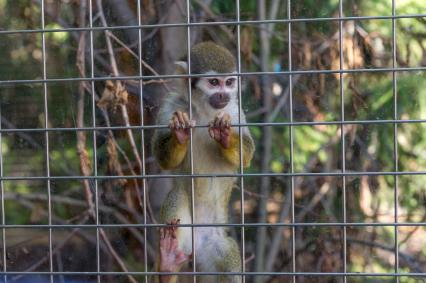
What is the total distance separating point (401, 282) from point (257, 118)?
4.30ft

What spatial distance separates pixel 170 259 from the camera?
2.98m

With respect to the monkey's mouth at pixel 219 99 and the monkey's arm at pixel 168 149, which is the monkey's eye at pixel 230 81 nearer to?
the monkey's mouth at pixel 219 99

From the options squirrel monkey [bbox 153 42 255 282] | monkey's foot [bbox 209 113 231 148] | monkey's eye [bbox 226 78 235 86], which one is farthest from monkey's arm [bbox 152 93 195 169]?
monkey's eye [bbox 226 78 235 86]

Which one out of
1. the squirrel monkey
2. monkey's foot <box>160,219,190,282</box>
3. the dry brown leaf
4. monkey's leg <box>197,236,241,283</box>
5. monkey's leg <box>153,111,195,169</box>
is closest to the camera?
monkey's leg <box>153,111,195,169</box>

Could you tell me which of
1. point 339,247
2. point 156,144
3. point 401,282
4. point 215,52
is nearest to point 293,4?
point 215,52

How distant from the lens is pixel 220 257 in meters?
3.26

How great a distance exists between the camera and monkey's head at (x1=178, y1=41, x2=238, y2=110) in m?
3.13

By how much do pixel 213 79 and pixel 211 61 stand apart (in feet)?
0.30

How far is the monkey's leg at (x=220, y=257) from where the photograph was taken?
3.24 meters

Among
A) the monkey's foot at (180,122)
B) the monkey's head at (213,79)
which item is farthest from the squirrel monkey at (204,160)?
the monkey's foot at (180,122)

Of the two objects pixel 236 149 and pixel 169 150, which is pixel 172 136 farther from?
pixel 236 149

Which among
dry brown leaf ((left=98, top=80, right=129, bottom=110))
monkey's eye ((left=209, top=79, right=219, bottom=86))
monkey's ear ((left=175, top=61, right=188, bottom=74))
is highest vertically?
monkey's ear ((left=175, top=61, right=188, bottom=74))

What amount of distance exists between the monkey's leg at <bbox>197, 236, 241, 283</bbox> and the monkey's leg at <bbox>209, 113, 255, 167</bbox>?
422 mm

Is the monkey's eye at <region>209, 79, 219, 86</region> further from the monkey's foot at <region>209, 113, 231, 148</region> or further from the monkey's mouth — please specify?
the monkey's foot at <region>209, 113, 231, 148</region>
